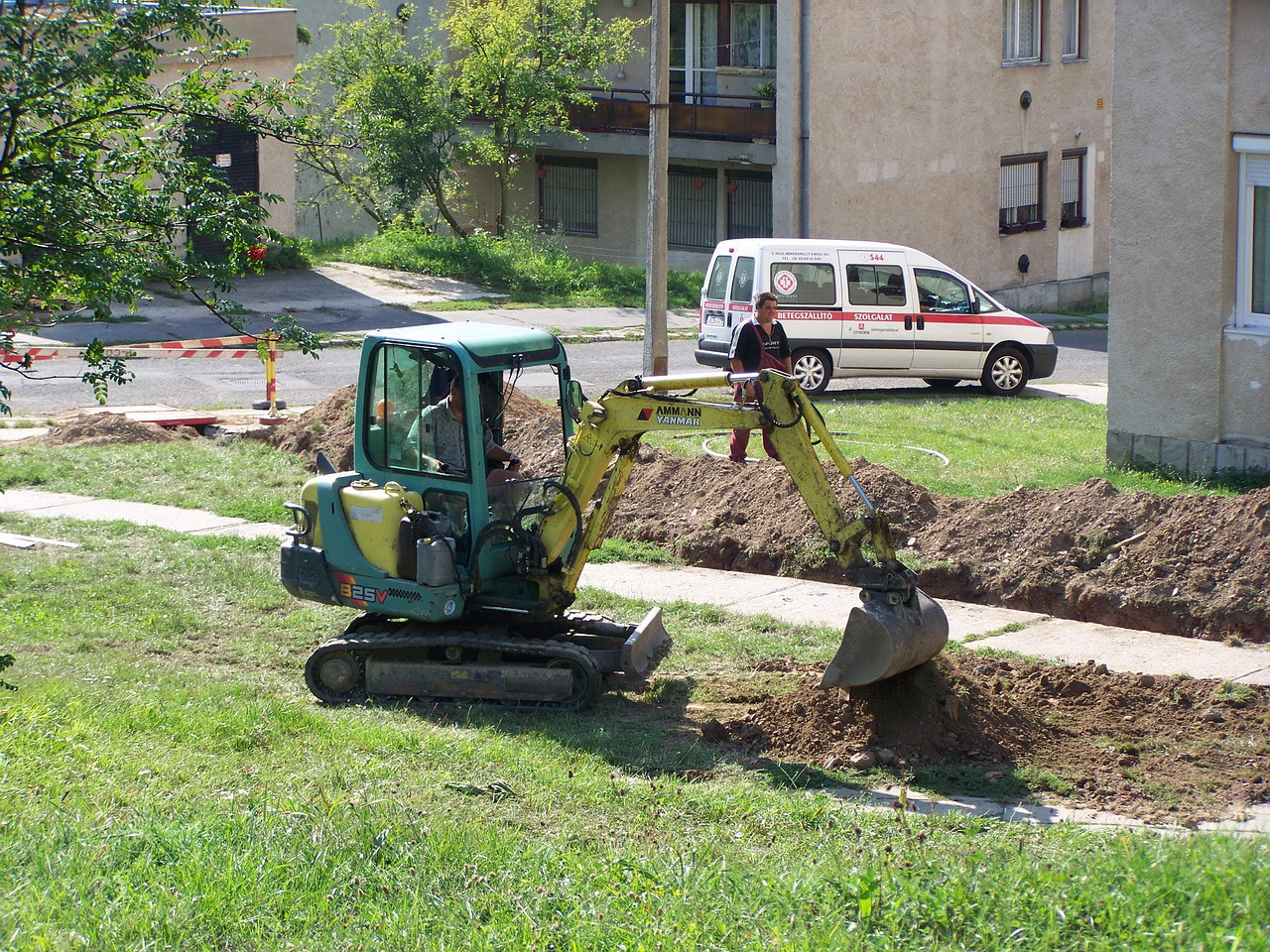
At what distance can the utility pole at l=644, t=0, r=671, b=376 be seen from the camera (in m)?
17.9

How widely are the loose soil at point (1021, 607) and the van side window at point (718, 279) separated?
17.1 feet

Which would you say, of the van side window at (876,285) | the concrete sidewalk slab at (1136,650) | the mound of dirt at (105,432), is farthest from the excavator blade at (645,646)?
the van side window at (876,285)

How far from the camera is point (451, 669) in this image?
9086 millimetres

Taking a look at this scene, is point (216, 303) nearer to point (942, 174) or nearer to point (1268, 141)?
point (1268, 141)

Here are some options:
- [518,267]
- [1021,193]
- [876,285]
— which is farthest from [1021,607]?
[1021,193]

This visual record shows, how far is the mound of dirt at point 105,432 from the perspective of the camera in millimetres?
16844

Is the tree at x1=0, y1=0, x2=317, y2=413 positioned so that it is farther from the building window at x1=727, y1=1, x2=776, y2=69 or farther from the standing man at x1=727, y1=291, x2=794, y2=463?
the building window at x1=727, y1=1, x2=776, y2=69

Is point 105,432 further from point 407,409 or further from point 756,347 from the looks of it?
point 407,409

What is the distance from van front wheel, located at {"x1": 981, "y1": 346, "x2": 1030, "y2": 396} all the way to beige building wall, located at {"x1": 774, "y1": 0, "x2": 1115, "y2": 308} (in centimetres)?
910

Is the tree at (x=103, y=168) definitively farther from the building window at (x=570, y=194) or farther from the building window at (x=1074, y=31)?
the building window at (x=570, y=194)

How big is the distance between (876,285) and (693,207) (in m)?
15.2

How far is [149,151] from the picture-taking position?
26.7ft

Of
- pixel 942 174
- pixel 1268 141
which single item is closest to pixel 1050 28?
pixel 942 174

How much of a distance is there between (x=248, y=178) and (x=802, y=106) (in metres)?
11.8
